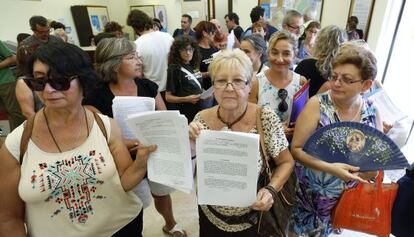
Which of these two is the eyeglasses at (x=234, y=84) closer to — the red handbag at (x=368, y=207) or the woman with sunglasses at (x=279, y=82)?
the woman with sunglasses at (x=279, y=82)

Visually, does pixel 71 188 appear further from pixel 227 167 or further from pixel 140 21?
pixel 140 21

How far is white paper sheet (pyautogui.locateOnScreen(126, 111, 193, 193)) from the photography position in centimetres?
105

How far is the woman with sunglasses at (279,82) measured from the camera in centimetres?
179

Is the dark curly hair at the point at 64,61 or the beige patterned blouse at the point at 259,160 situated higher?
the dark curly hair at the point at 64,61

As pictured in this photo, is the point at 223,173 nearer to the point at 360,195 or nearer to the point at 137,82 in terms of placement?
the point at 360,195

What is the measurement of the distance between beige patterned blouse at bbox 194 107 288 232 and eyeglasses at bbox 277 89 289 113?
0.56 meters

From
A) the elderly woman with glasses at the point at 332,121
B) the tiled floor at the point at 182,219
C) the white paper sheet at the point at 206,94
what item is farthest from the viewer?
the white paper sheet at the point at 206,94

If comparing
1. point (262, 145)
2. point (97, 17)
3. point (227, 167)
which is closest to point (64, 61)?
point (227, 167)

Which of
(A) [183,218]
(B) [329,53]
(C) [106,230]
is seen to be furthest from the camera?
(A) [183,218]

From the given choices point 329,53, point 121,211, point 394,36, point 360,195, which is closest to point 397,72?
Result: point 394,36

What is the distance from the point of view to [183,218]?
2.42 metres

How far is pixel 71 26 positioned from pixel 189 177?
667 cm

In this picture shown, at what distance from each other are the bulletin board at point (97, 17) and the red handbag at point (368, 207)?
703 centimetres

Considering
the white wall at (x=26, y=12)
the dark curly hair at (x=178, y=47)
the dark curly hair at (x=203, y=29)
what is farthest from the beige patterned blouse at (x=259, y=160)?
the white wall at (x=26, y=12)
